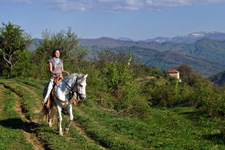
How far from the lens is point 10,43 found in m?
40.6

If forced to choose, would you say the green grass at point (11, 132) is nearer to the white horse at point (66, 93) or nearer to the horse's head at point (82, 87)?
the white horse at point (66, 93)

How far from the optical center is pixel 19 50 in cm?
4112

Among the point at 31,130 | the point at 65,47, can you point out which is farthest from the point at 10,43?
the point at 31,130

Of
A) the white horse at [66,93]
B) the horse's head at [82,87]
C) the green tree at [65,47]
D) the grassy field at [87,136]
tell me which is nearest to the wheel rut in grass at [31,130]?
the grassy field at [87,136]

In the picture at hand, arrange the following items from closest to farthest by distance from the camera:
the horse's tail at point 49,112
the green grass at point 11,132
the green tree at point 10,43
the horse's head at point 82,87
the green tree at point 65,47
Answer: the green grass at point 11,132 → the horse's head at point 82,87 → the horse's tail at point 49,112 → the green tree at point 10,43 → the green tree at point 65,47

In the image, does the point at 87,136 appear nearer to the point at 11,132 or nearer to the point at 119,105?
the point at 11,132

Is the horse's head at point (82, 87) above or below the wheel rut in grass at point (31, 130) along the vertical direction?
above

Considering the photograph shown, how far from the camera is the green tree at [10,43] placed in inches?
1587

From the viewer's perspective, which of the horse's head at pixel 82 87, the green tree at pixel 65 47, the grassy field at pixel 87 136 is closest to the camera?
the grassy field at pixel 87 136

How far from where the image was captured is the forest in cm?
1228

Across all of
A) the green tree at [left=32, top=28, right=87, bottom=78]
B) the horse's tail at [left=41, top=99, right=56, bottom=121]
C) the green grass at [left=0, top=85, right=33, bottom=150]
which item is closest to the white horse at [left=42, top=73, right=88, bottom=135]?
the horse's tail at [left=41, top=99, right=56, bottom=121]

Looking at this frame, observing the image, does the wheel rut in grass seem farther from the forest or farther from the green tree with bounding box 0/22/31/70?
the green tree with bounding box 0/22/31/70

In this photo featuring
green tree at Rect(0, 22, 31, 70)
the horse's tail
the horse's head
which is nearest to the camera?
the horse's head

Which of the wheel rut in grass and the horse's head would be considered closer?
the wheel rut in grass
